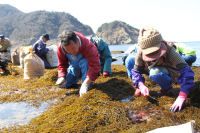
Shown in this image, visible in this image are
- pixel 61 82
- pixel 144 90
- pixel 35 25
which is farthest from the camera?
pixel 35 25

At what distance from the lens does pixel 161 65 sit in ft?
8.69

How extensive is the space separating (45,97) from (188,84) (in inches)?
91.9

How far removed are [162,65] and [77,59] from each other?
5.21 feet

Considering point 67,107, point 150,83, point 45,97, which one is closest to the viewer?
point 67,107

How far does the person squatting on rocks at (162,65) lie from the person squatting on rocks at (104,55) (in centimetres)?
181

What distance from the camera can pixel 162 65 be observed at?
104 inches

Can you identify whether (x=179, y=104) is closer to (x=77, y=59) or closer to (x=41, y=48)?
(x=77, y=59)

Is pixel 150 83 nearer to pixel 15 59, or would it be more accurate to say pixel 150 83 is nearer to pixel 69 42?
pixel 69 42

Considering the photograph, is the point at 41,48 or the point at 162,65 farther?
the point at 41,48

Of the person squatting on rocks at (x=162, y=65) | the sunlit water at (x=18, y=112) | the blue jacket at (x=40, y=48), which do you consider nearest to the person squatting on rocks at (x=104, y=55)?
the person squatting on rocks at (x=162, y=65)

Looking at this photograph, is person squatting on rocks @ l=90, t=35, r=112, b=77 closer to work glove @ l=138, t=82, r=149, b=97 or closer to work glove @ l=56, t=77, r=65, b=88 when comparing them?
work glove @ l=56, t=77, r=65, b=88

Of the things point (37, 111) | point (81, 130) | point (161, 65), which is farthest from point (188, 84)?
point (37, 111)

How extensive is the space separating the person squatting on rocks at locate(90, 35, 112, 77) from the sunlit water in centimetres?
208

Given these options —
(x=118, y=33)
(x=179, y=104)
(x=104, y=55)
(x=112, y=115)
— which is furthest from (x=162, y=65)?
(x=118, y=33)
